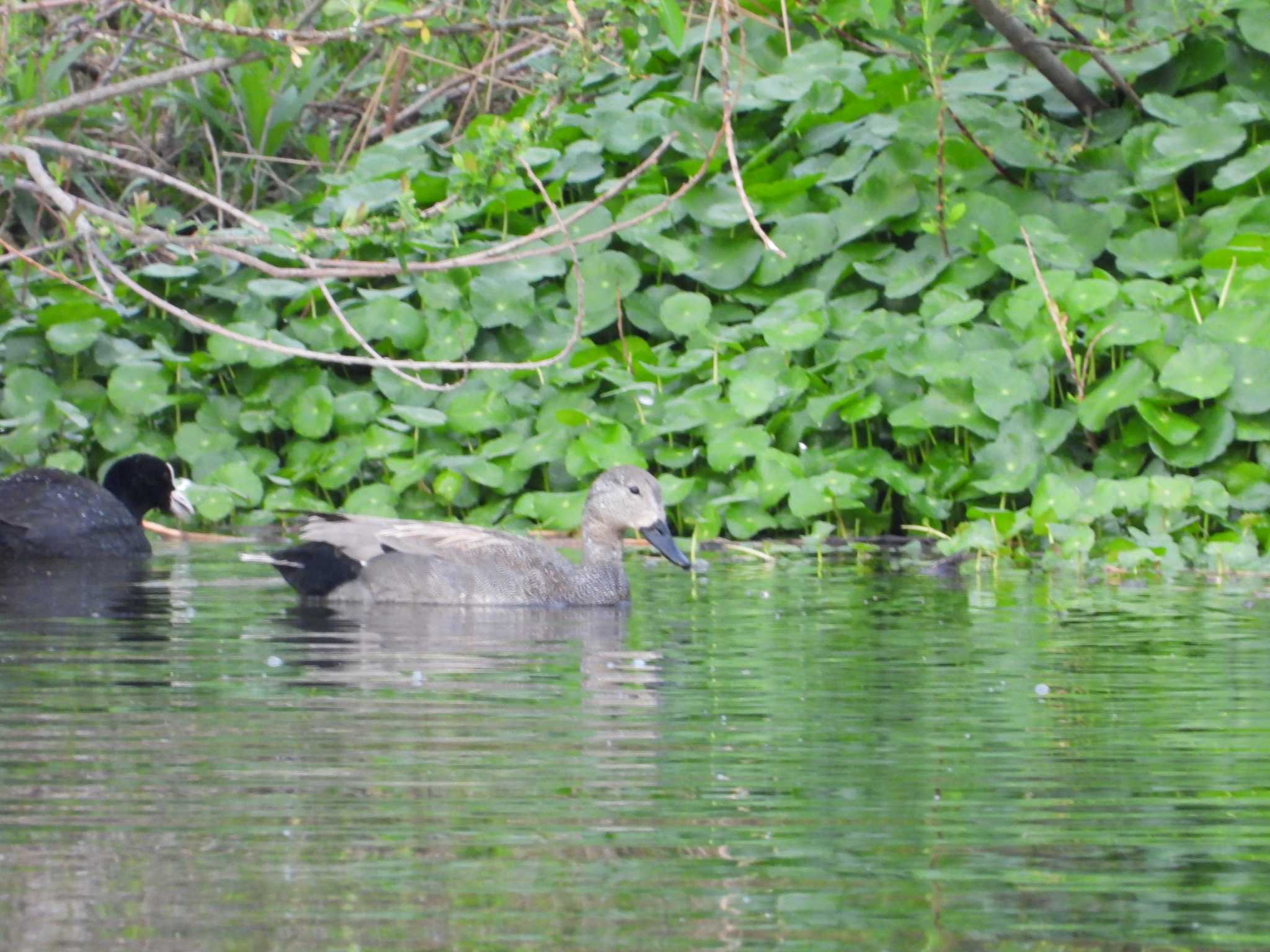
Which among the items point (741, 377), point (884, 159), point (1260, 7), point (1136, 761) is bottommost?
point (1136, 761)

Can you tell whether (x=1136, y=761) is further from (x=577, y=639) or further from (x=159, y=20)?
(x=159, y=20)

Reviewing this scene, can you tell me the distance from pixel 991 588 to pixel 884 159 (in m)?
3.81

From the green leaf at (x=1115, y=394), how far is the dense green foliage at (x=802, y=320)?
2cm

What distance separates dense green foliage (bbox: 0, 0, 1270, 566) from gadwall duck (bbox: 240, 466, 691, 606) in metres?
1.40

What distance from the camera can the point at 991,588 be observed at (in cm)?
877

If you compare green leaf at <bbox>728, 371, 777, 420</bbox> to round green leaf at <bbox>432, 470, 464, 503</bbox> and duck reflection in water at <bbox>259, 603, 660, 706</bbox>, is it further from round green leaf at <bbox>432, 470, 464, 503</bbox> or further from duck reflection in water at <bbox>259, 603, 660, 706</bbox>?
duck reflection in water at <bbox>259, 603, 660, 706</bbox>

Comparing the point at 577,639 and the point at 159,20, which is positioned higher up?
the point at 159,20

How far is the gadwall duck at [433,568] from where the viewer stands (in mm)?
8617

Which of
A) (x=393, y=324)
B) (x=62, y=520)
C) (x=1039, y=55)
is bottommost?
(x=62, y=520)

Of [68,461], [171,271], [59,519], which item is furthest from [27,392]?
[59,519]

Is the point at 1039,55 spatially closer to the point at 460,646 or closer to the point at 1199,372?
the point at 1199,372

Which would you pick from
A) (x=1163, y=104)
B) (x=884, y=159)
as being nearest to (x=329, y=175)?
(x=884, y=159)

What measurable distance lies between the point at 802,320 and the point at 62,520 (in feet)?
11.8

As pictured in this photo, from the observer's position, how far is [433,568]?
862 cm
